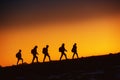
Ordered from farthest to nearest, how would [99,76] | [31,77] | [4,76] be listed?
[4,76] < [31,77] < [99,76]

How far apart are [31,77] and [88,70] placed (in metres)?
4.86

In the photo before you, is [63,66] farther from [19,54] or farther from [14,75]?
[19,54]

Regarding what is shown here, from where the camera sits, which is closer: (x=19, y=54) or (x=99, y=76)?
(x=99, y=76)

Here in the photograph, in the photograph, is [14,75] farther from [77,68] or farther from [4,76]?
[77,68]

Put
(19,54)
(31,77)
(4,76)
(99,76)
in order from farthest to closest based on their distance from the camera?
(19,54) < (4,76) < (31,77) < (99,76)

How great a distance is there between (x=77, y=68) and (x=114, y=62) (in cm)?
344

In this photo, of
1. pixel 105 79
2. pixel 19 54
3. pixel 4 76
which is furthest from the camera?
pixel 19 54

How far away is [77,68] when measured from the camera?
31.8 m

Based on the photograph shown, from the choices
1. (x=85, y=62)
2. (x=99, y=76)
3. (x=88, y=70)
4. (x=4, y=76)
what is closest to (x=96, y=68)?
(x=88, y=70)

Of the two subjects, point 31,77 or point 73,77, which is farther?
point 31,77

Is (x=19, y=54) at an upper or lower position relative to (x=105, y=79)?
upper

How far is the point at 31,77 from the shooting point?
29234mm

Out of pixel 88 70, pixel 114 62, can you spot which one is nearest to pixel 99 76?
pixel 88 70

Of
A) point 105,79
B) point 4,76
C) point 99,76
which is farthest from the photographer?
point 4,76
